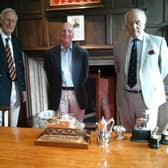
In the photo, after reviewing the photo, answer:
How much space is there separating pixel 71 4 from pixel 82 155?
98.9 inches

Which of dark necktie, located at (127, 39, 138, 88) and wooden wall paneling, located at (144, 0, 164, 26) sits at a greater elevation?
wooden wall paneling, located at (144, 0, 164, 26)

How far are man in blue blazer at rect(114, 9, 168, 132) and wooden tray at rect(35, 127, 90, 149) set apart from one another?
2.63ft

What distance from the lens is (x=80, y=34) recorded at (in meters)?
3.60

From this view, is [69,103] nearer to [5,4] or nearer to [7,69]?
[7,69]

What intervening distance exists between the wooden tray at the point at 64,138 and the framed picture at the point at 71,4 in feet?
7.20

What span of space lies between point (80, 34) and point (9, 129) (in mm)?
1999

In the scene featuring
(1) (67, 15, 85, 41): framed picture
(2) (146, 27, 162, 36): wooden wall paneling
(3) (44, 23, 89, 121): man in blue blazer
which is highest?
(1) (67, 15, 85, 41): framed picture

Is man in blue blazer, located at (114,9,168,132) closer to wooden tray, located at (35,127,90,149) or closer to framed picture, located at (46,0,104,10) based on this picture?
wooden tray, located at (35,127,90,149)

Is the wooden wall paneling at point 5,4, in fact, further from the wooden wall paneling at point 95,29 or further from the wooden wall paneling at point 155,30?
the wooden wall paneling at point 155,30

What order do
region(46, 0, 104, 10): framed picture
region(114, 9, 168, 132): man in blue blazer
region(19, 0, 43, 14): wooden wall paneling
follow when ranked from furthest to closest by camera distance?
region(19, 0, 43, 14): wooden wall paneling → region(46, 0, 104, 10): framed picture → region(114, 9, 168, 132): man in blue blazer

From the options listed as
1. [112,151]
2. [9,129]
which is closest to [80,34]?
[9,129]

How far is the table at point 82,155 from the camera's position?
55.6 inches

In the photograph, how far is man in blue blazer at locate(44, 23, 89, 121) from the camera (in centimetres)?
275

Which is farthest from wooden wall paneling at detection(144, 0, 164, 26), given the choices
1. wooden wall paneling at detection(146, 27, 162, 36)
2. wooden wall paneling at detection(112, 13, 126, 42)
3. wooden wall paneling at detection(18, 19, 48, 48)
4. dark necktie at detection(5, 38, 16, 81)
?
dark necktie at detection(5, 38, 16, 81)
